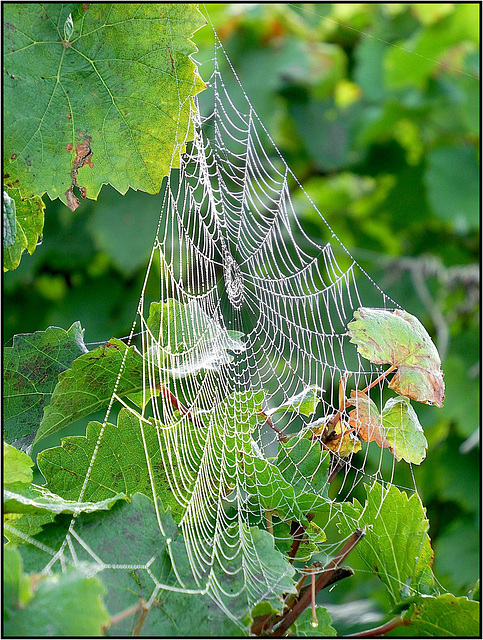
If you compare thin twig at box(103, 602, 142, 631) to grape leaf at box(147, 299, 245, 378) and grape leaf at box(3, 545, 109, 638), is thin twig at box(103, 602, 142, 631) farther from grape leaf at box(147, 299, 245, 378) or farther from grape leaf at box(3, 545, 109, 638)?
grape leaf at box(147, 299, 245, 378)

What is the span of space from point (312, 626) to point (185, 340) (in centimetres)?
31

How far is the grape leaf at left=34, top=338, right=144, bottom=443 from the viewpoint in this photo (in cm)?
53

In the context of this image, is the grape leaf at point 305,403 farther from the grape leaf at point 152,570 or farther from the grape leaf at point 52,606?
the grape leaf at point 52,606

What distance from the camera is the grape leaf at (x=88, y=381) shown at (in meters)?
0.53

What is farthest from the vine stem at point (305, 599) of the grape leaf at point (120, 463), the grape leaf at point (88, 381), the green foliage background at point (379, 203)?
the green foliage background at point (379, 203)

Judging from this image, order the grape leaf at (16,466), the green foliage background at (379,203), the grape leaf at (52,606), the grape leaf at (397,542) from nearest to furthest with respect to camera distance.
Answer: the grape leaf at (52,606)
the grape leaf at (16,466)
the grape leaf at (397,542)
the green foliage background at (379,203)

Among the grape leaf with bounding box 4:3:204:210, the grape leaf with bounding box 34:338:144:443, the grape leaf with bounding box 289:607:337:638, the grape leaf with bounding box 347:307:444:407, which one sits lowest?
the grape leaf with bounding box 289:607:337:638

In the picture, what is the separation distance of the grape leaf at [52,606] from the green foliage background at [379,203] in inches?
65.2

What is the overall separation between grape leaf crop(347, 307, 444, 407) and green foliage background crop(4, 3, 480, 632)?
56.4 inches

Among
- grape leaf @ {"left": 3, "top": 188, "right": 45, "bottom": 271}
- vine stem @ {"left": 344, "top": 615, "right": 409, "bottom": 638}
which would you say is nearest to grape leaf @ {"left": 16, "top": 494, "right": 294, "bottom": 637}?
vine stem @ {"left": 344, "top": 615, "right": 409, "bottom": 638}

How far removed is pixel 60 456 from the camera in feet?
1.73

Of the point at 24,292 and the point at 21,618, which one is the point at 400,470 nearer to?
the point at 24,292

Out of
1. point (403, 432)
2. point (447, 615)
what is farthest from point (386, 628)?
point (403, 432)

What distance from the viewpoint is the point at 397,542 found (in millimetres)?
533
